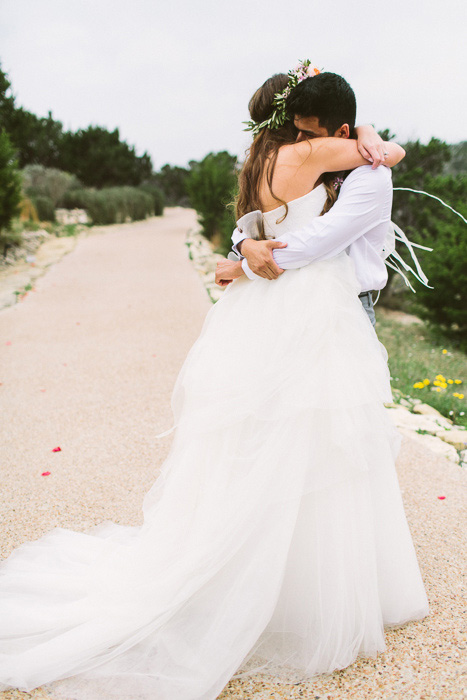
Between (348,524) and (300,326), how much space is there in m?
0.70

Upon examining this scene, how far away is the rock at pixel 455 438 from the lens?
167 inches

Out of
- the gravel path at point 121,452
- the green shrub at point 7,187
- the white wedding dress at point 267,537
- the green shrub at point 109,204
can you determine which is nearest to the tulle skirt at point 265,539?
the white wedding dress at point 267,537

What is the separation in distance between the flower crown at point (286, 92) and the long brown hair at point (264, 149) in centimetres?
3

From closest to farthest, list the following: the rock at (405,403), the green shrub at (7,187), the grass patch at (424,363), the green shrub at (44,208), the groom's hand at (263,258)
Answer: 1. the groom's hand at (263,258)
2. the rock at (405,403)
3. the grass patch at (424,363)
4. the green shrub at (7,187)
5. the green shrub at (44,208)

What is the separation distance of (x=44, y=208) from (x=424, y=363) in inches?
548

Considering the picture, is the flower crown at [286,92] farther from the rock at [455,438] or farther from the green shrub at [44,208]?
the green shrub at [44,208]

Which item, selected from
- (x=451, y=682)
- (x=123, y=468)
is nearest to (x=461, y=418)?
(x=123, y=468)

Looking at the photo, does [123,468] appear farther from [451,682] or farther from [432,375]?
[432,375]

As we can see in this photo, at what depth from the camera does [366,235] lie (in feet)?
6.56

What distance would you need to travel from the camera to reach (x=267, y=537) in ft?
6.01

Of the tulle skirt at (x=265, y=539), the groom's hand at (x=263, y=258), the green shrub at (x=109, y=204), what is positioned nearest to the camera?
the tulle skirt at (x=265, y=539)

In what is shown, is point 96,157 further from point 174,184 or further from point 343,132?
point 343,132

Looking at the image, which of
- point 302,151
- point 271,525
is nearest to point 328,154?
point 302,151

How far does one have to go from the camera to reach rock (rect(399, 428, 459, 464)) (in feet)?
13.2
